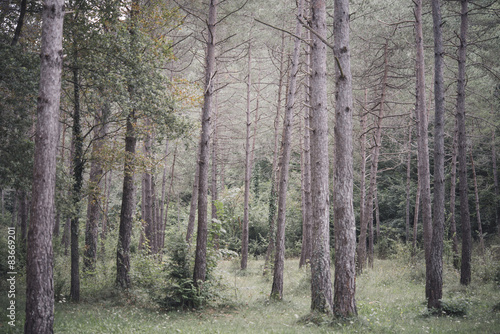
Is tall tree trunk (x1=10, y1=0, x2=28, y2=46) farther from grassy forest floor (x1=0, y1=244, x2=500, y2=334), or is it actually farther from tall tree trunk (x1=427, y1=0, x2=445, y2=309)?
tall tree trunk (x1=427, y1=0, x2=445, y2=309)

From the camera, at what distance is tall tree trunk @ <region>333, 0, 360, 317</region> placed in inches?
254

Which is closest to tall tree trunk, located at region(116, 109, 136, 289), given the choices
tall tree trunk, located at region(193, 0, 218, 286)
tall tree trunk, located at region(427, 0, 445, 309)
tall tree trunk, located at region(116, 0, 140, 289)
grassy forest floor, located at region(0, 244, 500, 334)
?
tall tree trunk, located at region(116, 0, 140, 289)

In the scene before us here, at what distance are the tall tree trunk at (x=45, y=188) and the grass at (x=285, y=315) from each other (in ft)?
4.68

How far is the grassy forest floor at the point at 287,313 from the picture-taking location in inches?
253

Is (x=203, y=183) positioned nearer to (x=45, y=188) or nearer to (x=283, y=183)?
(x=283, y=183)

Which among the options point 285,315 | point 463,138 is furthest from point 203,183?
point 463,138

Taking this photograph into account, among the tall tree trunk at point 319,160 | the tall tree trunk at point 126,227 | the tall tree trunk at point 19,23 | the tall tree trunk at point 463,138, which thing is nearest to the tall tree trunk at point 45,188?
the tall tree trunk at point 19,23

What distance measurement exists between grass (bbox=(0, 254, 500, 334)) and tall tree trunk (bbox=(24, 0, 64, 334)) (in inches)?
56.2

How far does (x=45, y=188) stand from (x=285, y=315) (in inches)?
245

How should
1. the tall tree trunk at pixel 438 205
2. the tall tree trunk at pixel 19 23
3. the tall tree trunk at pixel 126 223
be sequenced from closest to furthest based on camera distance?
the tall tree trunk at pixel 19 23 < the tall tree trunk at pixel 438 205 < the tall tree trunk at pixel 126 223

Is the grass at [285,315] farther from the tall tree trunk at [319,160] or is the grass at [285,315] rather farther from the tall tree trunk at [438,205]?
the tall tree trunk at [319,160]

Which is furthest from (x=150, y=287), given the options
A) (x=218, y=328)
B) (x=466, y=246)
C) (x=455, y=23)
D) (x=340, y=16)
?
(x=455, y=23)

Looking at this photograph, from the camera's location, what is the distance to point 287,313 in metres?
8.74

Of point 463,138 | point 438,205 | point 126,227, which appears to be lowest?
point 126,227
